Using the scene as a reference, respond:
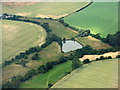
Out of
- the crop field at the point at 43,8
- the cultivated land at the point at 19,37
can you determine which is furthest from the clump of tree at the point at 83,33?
the crop field at the point at 43,8

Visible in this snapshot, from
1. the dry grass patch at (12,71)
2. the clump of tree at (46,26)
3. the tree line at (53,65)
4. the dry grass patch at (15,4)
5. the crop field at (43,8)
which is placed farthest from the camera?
the dry grass patch at (15,4)

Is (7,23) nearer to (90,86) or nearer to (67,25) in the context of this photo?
(67,25)

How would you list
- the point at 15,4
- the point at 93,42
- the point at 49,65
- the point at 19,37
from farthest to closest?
1. the point at 15,4
2. the point at 19,37
3. the point at 93,42
4. the point at 49,65

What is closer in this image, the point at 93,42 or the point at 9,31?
the point at 93,42

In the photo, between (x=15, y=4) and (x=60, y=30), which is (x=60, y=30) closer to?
(x=60, y=30)

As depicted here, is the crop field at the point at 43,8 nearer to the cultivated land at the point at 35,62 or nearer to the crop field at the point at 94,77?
the cultivated land at the point at 35,62

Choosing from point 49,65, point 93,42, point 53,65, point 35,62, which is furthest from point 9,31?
point 93,42

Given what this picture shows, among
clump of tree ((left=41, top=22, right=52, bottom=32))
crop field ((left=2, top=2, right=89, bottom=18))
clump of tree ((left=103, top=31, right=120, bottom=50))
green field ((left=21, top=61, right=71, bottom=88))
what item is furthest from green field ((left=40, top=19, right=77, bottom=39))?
green field ((left=21, top=61, right=71, bottom=88))

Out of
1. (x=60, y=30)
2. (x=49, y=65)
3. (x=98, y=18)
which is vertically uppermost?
(x=98, y=18)
